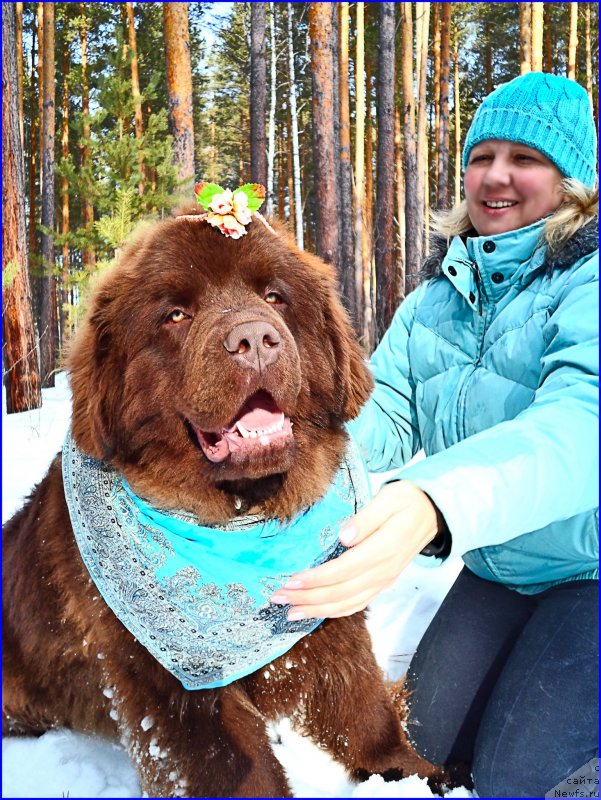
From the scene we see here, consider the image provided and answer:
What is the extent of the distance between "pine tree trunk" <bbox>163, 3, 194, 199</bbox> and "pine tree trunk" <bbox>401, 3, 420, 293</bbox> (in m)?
4.89

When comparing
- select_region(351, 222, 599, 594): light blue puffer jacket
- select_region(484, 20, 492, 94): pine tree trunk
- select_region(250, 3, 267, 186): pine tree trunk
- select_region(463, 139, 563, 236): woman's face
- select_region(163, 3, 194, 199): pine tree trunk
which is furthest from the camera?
select_region(484, 20, 492, 94): pine tree trunk

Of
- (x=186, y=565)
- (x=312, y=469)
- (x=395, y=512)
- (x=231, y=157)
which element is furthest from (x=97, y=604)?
(x=231, y=157)

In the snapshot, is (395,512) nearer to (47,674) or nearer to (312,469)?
(312,469)

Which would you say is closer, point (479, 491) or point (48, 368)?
point (479, 491)

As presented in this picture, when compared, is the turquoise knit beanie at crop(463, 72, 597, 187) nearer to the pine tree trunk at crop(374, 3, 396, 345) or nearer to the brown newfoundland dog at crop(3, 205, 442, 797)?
the brown newfoundland dog at crop(3, 205, 442, 797)

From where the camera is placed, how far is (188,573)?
71.9 inches

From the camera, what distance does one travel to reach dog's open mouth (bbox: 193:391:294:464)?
160cm

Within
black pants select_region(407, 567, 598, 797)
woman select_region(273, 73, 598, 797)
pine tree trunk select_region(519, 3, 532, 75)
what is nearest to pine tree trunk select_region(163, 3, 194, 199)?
woman select_region(273, 73, 598, 797)

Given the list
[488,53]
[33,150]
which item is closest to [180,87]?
[488,53]

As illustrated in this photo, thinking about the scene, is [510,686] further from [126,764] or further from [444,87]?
[444,87]

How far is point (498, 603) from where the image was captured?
7.49 feet

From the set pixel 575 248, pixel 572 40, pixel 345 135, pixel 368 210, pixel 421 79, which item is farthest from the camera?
pixel 368 210

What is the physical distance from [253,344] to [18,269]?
19.4 feet

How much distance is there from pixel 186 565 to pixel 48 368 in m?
11.2
